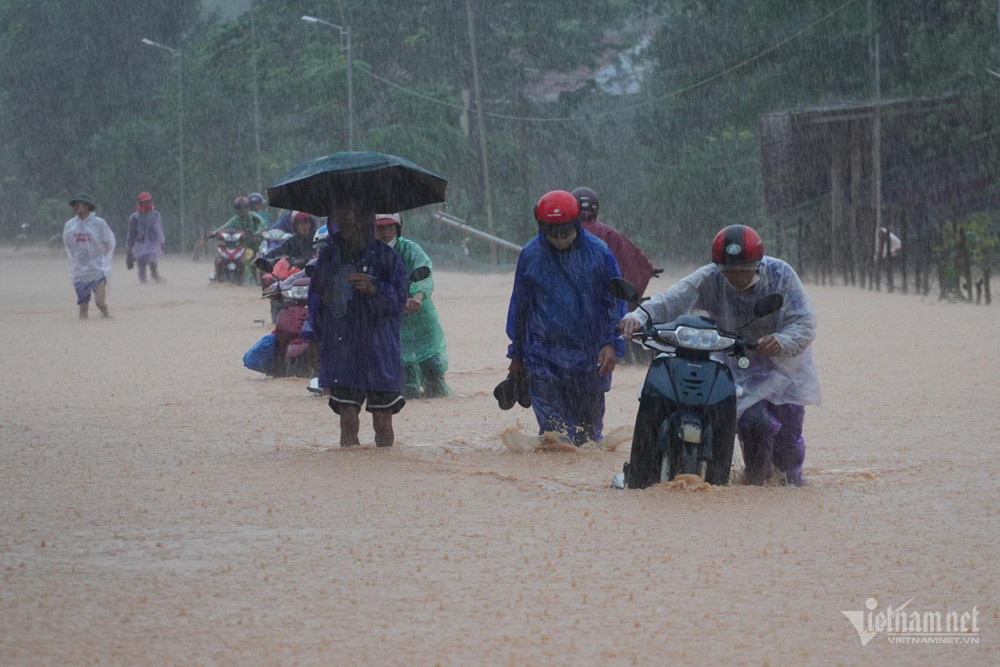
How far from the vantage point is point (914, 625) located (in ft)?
15.1

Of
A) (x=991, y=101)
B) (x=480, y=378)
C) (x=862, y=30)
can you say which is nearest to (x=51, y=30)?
(x=862, y=30)

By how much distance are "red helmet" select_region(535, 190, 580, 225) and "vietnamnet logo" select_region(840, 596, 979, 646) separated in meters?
3.61

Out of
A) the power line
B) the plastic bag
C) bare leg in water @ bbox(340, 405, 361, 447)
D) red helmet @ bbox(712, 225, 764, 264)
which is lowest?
bare leg in water @ bbox(340, 405, 361, 447)

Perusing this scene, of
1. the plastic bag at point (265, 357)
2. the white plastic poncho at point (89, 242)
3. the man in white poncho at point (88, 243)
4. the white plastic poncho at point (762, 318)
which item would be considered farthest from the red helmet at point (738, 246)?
the white plastic poncho at point (89, 242)

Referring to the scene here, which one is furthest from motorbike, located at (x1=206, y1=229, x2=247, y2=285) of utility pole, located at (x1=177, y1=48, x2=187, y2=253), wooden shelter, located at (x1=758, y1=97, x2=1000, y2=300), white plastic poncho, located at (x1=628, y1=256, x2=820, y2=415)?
utility pole, located at (x1=177, y1=48, x2=187, y2=253)

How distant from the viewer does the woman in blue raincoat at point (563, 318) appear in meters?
8.05

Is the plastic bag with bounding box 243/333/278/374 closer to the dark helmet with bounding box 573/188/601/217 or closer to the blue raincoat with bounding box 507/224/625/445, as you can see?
the dark helmet with bounding box 573/188/601/217

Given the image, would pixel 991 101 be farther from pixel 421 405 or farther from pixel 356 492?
pixel 356 492

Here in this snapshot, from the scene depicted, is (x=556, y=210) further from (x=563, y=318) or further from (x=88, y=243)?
(x=88, y=243)

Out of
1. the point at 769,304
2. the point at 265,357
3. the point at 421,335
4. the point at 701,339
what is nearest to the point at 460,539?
the point at 701,339

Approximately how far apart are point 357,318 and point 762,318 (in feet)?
8.18

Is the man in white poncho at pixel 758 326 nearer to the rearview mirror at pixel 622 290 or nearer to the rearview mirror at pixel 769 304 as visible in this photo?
the rearview mirror at pixel 622 290

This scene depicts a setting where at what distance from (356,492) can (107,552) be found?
151 centimetres

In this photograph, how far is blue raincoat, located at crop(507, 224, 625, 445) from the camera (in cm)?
807
